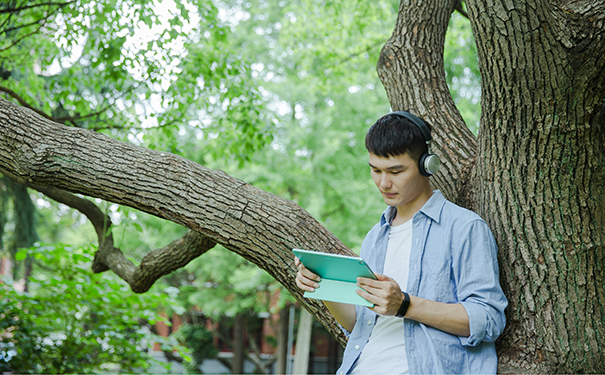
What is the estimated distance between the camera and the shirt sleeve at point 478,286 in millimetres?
1772

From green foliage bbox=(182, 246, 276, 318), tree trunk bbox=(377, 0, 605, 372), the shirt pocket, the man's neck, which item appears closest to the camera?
the shirt pocket

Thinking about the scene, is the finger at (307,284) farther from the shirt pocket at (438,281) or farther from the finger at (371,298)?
the shirt pocket at (438,281)

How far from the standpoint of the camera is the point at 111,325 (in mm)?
5668

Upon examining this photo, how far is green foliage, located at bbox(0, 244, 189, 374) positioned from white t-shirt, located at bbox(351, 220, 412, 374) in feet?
13.2

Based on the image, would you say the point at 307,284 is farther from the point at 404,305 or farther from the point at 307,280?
the point at 404,305

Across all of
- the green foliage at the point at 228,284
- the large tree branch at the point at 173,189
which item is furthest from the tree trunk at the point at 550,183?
the green foliage at the point at 228,284

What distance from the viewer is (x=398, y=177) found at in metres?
2.01

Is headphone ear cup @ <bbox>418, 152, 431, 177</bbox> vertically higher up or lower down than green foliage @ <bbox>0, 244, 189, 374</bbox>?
higher up

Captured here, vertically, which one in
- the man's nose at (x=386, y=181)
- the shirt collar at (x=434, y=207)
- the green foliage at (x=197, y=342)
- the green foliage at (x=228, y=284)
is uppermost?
the green foliage at (x=228, y=284)

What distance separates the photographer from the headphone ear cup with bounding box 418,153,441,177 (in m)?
1.95

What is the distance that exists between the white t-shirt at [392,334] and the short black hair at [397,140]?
341 millimetres

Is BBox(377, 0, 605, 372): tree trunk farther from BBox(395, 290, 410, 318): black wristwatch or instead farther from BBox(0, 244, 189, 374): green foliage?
BBox(0, 244, 189, 374): green foliage

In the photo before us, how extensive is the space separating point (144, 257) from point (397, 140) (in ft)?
9.06

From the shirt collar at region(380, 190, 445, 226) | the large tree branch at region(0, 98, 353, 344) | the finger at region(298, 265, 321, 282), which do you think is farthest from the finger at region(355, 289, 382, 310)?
the large tree branch at region(0, 98, 353, 344)
